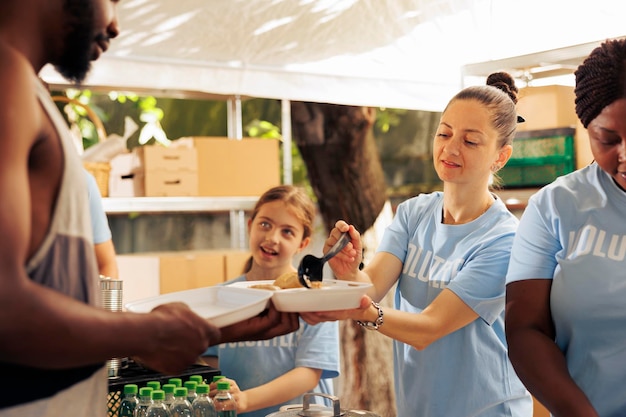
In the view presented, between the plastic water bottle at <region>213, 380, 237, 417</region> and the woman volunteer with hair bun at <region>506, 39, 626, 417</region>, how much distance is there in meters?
0.71

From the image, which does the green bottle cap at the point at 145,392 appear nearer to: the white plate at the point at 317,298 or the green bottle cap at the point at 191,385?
the green bottle cap at the point at 191,385

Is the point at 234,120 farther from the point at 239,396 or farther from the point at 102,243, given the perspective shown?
the point at 239,396

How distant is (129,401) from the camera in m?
2.05

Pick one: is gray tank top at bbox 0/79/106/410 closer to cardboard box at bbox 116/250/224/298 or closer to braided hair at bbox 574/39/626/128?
braided hair at bbox 574/39/626/128

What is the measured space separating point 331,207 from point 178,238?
2305mm

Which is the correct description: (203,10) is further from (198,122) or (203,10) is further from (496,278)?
(198,122)

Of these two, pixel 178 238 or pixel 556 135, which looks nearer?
pixel 556 135

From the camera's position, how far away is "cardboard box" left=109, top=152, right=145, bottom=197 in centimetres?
412

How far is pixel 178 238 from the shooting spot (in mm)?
7250

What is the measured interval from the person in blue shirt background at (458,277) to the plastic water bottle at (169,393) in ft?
1.70

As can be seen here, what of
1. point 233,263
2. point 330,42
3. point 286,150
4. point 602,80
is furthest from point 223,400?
point 286,150

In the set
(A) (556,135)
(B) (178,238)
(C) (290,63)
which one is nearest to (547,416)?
(A) (556,135)

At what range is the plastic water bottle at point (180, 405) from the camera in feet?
6.41

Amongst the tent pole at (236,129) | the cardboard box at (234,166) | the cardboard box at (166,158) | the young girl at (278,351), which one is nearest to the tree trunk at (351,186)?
the tent pole at (236,129)
